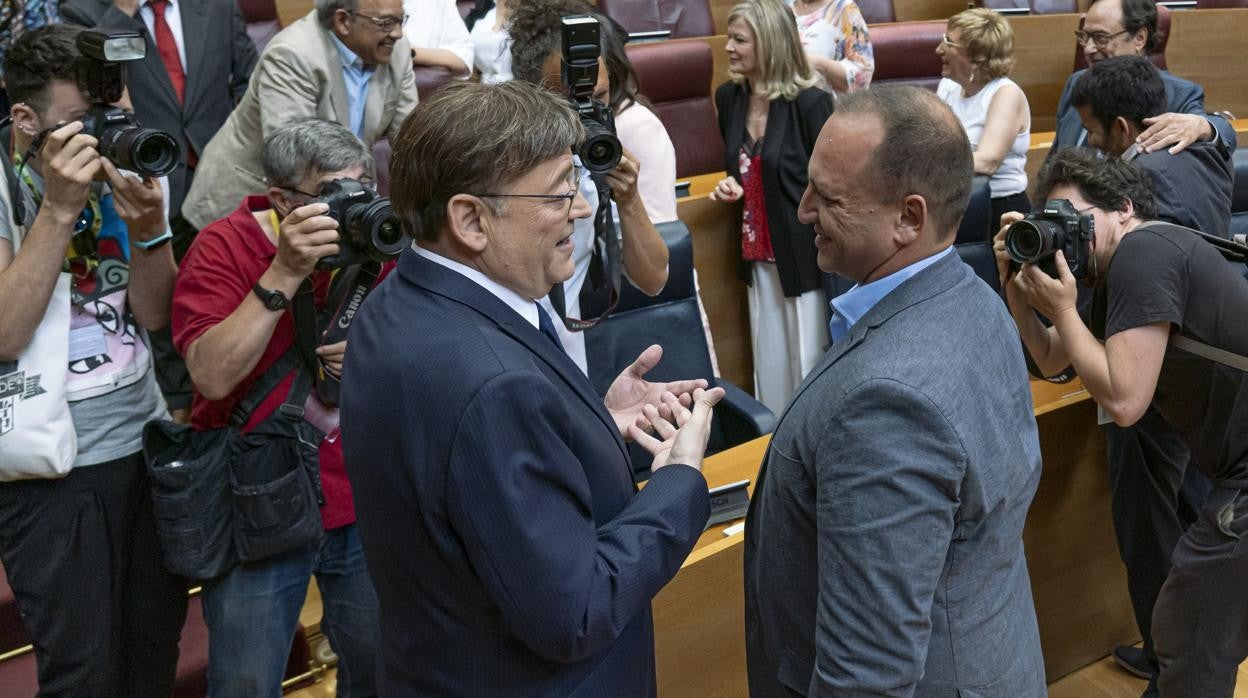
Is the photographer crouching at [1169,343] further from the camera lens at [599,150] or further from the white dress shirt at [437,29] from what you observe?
the white dress shirt at [437,29]

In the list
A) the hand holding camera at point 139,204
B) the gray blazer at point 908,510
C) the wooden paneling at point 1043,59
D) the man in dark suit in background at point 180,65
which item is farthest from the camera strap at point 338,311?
the wooden paneling at point 1043,59

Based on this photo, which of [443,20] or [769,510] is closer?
[769,510]

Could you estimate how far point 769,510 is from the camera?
3.81 feet

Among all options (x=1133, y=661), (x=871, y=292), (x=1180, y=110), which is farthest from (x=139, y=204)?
(x=1180, y=110)

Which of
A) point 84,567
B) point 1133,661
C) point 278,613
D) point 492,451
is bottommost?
point 1133,661

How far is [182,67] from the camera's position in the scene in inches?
102

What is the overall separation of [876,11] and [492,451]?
4304 mm

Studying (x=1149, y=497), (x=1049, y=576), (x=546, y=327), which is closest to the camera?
(x=546, y=327)

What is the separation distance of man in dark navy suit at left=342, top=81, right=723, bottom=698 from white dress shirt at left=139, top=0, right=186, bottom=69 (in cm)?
178

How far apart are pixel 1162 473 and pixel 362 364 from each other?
1637 mm

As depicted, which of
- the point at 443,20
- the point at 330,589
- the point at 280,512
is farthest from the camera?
the point at 443,20

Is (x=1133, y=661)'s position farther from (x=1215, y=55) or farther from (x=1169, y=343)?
(x=1215, y=55)

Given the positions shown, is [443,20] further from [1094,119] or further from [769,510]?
[769,510]

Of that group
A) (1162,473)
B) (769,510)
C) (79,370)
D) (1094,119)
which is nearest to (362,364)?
(769,510)
